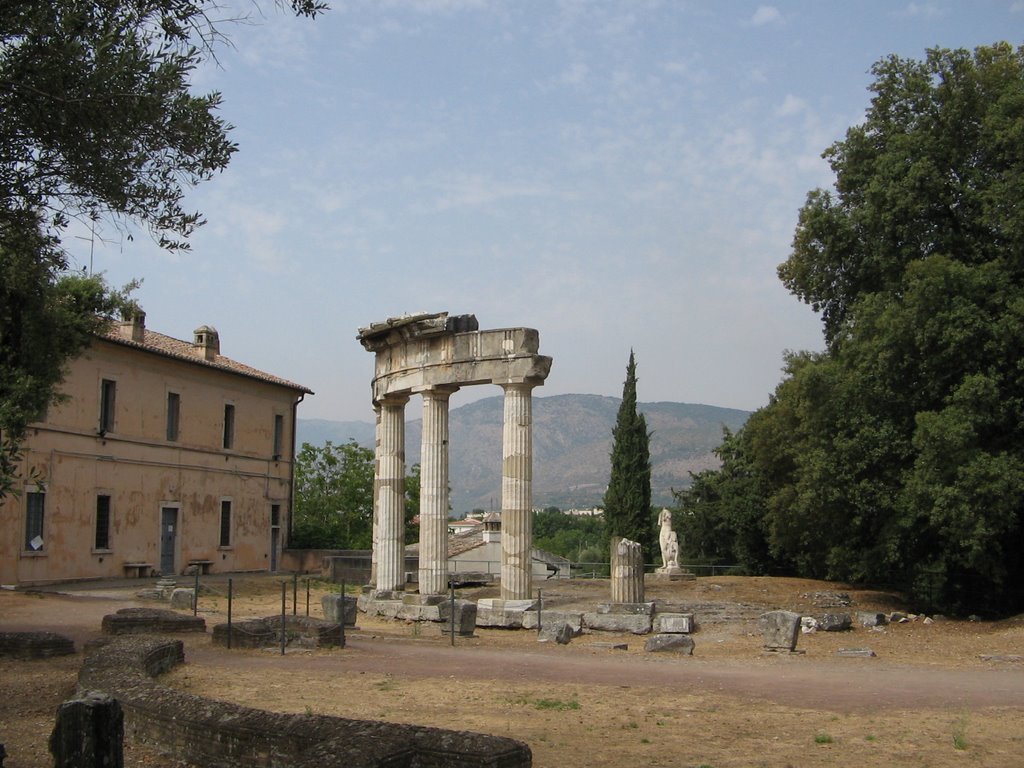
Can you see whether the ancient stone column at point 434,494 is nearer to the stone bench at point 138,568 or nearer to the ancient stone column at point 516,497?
the ancient stone column at point 516,497

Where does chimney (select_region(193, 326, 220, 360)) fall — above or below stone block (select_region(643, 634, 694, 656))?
above

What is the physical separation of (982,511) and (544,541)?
78479 mm

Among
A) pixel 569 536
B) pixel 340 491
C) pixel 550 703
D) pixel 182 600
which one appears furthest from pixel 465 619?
pixel 569 536

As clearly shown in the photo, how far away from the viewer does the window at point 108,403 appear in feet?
115

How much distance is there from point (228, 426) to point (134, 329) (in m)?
6.16

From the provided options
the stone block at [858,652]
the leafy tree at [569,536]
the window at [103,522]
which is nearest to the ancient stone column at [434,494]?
the stone block at [858,652]

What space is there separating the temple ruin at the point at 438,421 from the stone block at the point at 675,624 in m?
3.32

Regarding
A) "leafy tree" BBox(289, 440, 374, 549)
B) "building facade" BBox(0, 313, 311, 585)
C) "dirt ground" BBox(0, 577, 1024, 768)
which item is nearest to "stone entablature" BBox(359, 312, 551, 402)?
"dirt ground" BBox(0, 577, 1024, 768)

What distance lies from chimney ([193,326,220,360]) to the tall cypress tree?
2124 cm

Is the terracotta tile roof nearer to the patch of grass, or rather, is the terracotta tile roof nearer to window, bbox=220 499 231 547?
window, bbox=220 499 231 547

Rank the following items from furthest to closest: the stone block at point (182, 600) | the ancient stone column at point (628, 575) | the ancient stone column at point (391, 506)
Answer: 1. the ancient stone column at point (391, 506)
2. the stone block at point (182, 600)
3. the ancient stone column at point (628, 575)

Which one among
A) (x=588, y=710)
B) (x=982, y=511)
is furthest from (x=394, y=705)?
(x=982, y=511)

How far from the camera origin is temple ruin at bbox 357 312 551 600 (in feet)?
77.4

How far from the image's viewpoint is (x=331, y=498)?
58906 mm
